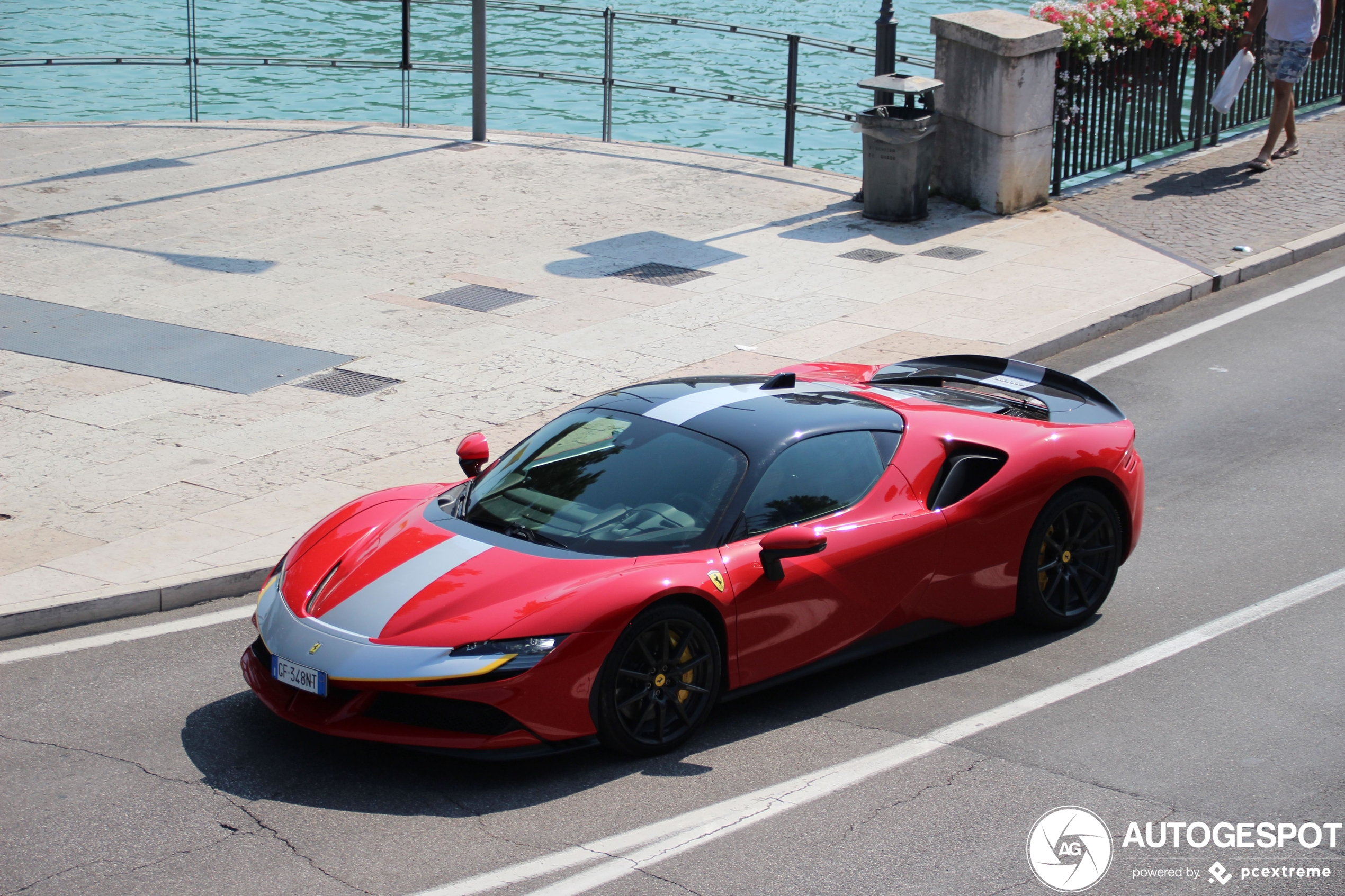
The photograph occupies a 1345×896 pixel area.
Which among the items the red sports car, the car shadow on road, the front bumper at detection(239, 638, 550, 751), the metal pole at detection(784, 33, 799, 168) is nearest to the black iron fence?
the metal pole at detection(784, 33, 799, 168)

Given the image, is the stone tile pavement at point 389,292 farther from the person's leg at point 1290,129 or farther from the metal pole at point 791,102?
the person's leg at point 1290,129

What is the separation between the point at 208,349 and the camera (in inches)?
459

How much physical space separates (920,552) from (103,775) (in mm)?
3502

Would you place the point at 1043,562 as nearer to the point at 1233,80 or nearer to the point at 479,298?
the point at 479,298

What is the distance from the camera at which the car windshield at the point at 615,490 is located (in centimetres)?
609

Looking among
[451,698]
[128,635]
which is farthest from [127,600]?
[451,698]

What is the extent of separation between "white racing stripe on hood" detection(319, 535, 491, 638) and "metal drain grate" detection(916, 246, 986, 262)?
932 centimetres

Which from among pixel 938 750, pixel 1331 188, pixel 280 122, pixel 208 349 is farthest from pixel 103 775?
pixel 280 122

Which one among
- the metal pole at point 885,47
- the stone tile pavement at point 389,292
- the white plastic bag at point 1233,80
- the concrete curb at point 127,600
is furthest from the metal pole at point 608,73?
the concrete curb at point 127,600

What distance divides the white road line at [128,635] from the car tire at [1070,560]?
12.8 feet

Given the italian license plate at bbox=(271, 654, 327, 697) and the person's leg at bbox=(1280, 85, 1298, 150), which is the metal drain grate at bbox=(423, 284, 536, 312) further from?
the person's leg at bbox=(1280, 85, 1298, 150)

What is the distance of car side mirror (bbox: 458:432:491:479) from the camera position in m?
7.07

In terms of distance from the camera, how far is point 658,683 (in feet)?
19.1

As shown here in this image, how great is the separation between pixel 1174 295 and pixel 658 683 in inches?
348
